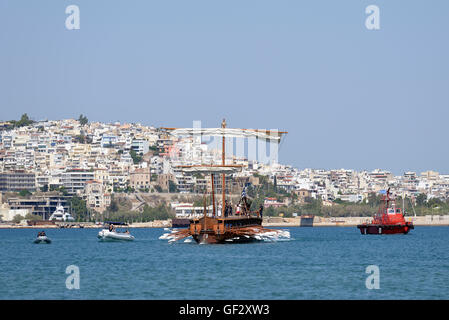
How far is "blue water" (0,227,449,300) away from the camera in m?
43.0

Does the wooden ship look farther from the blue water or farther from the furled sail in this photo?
the blue water

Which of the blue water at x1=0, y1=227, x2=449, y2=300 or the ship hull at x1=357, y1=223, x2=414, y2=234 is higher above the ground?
the ship hull at x1=357, y1=223, x2=414, y2=234

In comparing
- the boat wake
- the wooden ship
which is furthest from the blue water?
the boat wake

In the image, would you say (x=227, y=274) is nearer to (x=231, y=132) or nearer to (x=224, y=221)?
(x=224, y=221)

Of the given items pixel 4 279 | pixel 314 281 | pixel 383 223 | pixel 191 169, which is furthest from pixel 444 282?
pixel 383 223

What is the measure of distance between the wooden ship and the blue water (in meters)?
3.34

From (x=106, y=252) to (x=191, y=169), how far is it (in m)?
18.9

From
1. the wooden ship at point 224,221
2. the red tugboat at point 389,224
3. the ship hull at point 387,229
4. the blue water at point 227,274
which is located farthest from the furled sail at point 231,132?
the ship hull at point 387,229

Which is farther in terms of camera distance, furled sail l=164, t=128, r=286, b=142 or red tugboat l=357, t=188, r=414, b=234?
red tugboat l=357, t=188, r=414, b=234

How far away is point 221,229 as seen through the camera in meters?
79.7

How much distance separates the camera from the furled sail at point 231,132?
93950 mm

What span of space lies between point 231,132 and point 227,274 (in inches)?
1709

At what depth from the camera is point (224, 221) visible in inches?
3140
